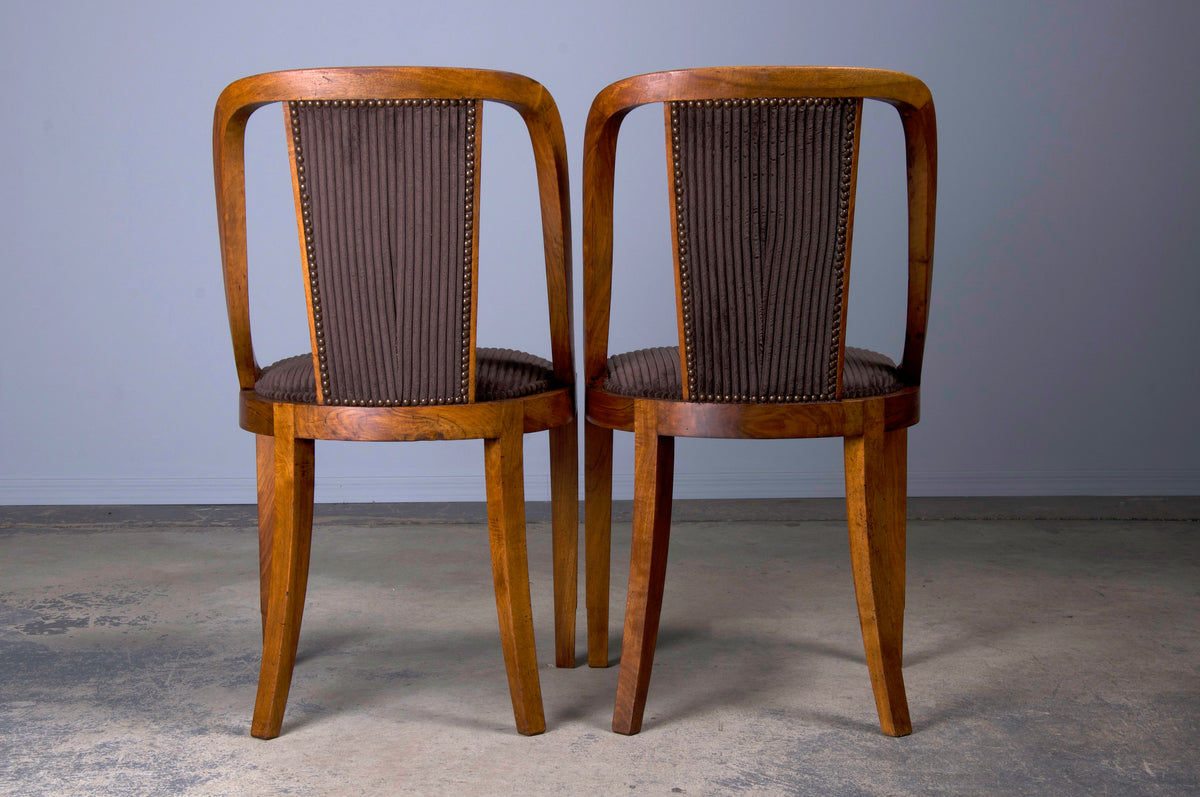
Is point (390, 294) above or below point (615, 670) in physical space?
above

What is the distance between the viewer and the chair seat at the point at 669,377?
1.67m

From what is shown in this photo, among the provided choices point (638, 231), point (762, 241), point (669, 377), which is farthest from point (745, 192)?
point (638, 231)

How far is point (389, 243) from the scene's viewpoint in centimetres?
155

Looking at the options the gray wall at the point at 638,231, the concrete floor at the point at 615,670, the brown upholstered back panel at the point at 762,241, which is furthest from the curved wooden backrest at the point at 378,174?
the gray wall at the point at 638,231

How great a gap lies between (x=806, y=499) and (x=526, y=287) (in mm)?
1046

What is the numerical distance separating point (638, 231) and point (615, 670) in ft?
5.32

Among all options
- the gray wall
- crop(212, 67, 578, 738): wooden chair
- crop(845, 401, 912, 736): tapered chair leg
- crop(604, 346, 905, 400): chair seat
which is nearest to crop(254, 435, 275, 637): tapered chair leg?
crop(212, 67, 578, 738): wooden chair

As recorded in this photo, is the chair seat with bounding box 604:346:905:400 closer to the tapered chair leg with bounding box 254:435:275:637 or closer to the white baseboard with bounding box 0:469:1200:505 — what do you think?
the tapered chair leg with bounding box 254:435:275:637

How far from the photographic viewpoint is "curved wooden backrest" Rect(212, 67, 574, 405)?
1.49 metres

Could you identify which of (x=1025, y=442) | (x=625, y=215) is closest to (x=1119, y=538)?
(x=1025, y=442)

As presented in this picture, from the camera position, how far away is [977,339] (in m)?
3.35

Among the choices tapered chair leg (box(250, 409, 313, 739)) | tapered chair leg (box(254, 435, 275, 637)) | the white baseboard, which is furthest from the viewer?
the white baseboard

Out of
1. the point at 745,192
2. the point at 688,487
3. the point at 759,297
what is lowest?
the point at 688,487

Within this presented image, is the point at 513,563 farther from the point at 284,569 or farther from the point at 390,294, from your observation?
the point at 390,294
